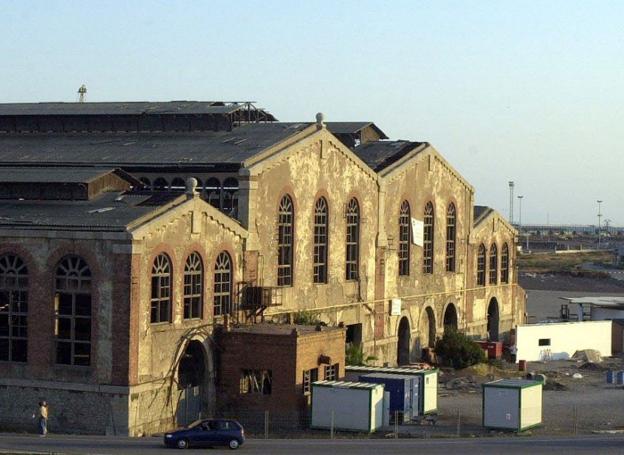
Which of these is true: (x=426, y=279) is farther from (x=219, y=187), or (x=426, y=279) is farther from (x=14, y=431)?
(x=14, y=431)

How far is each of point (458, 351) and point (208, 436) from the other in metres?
30.4

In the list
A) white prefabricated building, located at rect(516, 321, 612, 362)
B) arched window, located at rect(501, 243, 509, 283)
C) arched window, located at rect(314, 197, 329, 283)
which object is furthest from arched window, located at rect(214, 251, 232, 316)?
arched window, located at rect(501, 243, 509, 283)

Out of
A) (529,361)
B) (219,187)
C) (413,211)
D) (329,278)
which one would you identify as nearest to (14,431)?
(219,187)

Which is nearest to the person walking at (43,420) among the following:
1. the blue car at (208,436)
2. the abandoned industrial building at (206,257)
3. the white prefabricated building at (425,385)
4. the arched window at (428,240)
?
the abandoned industrial building at (206,257)

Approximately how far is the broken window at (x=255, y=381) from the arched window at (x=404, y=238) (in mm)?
20431

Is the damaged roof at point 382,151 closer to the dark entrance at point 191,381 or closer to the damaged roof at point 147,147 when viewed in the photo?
the damaged roof at point 147,147

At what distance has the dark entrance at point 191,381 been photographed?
1978 inches

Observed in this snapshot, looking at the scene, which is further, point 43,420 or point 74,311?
point 74,311

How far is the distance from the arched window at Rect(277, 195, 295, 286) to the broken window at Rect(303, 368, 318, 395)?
290 inches

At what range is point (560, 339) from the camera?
77375 millimetres

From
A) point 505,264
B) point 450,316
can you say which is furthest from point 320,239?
point 505,264

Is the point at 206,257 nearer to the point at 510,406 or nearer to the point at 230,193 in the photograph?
the point at 230,193

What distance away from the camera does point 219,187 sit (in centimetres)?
5766

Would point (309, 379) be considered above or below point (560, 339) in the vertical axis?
below
